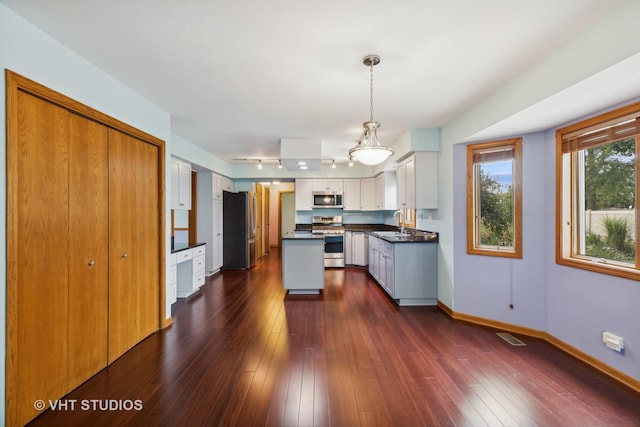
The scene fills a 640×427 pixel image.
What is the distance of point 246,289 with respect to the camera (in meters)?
4.95

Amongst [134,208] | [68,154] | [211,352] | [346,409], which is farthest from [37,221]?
[346,409]

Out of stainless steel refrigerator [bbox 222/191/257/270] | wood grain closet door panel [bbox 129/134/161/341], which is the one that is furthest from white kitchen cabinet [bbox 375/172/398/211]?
wood grain closet door panel [bbox 129/134/161/341]

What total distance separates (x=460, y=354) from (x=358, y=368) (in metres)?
1.00

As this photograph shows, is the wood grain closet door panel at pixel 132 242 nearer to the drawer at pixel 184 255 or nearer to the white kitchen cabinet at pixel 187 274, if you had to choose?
the drawer at pixel 184 255

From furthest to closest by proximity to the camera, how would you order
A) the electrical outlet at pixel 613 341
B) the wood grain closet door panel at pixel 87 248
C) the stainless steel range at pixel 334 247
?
the stainless steel range at pixel 334 247 → the electrical outlet at pixel 613 341 → the wood grain closet door panel at pixel 87 248

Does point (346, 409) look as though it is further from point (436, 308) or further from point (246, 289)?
point (246, 289)

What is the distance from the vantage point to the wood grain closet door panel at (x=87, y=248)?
2145mm

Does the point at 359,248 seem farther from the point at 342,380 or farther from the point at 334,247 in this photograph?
the point at 342,380

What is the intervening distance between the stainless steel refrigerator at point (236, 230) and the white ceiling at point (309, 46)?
126 inches

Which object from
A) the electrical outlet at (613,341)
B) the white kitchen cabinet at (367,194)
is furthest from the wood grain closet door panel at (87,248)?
the white kitchen cabinet at (367,194)

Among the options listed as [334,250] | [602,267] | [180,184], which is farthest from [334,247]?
[602,267]

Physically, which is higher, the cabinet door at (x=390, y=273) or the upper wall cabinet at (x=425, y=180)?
the upper wall cabinet at (x=425, y=180)

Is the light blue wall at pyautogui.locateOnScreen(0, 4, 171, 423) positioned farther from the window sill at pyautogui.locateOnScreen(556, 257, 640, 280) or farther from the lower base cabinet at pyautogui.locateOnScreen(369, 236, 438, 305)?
the window sill at pyautogui.locateOnScreen(556, 257, 640, 280)

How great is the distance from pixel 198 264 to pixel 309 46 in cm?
388
